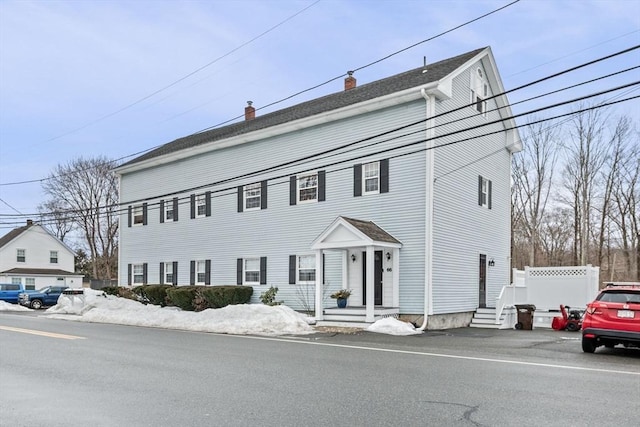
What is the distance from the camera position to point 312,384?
793cm

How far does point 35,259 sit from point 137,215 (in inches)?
1297

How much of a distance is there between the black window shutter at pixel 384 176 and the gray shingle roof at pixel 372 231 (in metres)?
1.29

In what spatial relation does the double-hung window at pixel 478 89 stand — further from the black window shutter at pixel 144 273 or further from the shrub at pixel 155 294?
the black window shutter at pixel 144 273

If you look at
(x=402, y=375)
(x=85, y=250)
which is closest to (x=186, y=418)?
(x=402, y=375)

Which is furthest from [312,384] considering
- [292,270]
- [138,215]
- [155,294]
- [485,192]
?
[138,215]

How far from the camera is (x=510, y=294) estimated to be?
21312mm

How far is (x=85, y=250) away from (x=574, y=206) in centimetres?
5585

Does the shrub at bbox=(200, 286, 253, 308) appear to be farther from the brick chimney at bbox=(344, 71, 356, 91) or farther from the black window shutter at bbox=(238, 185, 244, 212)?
the brick chimney at bbox=(344, 71, 356, 91)

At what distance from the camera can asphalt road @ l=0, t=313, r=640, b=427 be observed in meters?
6.13

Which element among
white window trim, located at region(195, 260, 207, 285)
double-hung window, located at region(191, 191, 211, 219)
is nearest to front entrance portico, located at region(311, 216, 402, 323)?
white window trim, located at region(195, 260, 207, 285)

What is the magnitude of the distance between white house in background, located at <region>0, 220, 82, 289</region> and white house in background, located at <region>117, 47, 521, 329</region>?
1280 inches

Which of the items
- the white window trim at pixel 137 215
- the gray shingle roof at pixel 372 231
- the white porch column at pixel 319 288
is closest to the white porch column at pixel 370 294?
the gray shingle roof at pixel 372 231

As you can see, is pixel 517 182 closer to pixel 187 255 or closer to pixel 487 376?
pixel 187 255

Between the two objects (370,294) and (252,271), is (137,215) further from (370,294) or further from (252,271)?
(370,294)
